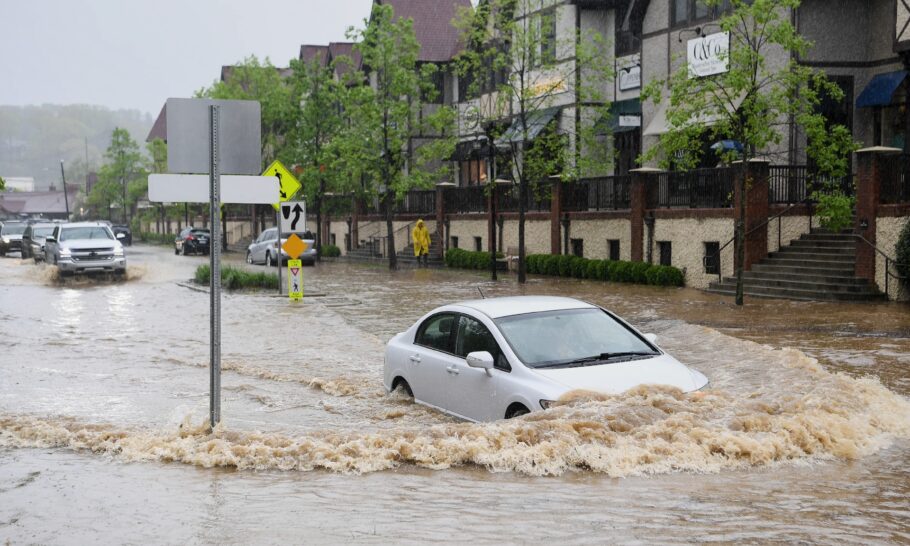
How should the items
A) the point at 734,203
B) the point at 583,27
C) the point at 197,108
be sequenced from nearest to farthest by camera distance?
the point at 197,108, the point at 734,203, the point at 583,27

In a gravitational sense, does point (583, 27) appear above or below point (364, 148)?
above

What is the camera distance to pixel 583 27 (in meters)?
39.8

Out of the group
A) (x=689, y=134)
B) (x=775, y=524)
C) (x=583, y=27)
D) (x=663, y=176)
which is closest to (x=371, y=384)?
(x=775, y=524)

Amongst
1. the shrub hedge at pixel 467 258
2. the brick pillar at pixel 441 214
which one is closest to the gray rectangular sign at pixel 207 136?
the shrub hedge at pixel 467 258

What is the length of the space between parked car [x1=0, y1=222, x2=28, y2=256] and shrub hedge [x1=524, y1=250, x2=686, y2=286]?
3609 cm

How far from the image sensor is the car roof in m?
10.4

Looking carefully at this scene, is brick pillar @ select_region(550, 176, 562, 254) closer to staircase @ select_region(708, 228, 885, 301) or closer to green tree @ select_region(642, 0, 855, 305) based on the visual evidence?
staircase @ select_region(708, 228, 885, 301)

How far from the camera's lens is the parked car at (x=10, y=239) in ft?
198

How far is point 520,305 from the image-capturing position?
10648mm

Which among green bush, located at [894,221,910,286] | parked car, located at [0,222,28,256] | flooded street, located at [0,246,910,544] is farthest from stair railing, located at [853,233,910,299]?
parked car, located at [0,222,28,256]

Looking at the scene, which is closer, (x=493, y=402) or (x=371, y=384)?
(x=493, y=402)

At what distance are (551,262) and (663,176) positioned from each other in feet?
18.3

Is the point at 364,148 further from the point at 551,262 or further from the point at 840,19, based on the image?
the point at 840,19

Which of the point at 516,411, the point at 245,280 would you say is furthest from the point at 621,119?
the point at 516,411
